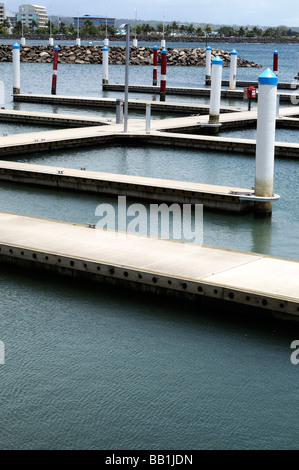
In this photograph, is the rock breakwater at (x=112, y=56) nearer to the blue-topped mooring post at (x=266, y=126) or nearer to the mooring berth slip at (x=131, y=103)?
the mooring berth slip at (x=131, y=103)

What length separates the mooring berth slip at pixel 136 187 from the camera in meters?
16.8

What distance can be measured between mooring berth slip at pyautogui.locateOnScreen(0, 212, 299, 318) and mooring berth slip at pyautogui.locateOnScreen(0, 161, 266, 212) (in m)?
3.65

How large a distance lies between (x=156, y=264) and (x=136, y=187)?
6.28 meters

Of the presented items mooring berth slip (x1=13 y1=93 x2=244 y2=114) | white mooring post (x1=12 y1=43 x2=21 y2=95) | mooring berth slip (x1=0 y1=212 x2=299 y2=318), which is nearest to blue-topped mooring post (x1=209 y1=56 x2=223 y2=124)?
mooring berth slip (x1=13 y1=93 x2=244 y2=114)

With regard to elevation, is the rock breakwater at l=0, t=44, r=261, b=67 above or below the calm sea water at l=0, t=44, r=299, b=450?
above

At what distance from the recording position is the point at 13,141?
78.5 ft

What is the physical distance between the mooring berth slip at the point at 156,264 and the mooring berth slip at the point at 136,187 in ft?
12.0

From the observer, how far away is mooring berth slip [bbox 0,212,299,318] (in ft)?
35.8

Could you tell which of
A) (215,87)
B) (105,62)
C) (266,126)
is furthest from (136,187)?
(105,62)

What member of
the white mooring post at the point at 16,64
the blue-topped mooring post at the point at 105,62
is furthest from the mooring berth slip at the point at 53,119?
the blue-topped mooring post at the point at 105,62

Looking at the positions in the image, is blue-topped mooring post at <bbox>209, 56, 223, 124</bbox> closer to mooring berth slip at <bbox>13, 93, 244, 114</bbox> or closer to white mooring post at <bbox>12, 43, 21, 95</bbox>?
mooring berth slip at <bbox>13, 93, 244, 114</bbox>

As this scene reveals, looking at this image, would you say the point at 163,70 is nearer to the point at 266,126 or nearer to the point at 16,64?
the point at 16,64

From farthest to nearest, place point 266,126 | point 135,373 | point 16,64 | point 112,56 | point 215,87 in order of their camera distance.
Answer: point 112,56 → point 16,64 → point 215,87 → point 266,126 → point 135,373

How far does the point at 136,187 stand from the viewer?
59.2 feet
